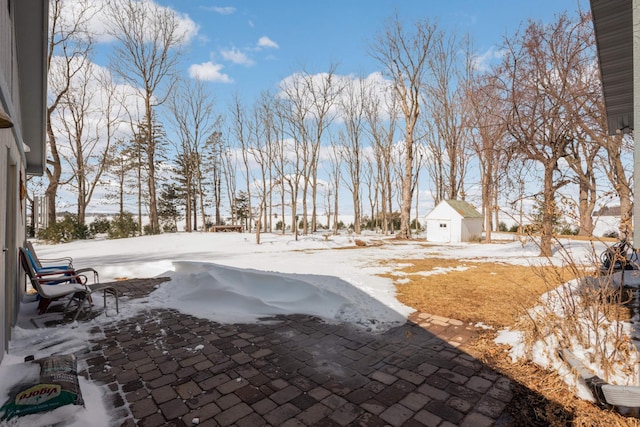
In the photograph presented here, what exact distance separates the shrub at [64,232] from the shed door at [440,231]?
64.1ft

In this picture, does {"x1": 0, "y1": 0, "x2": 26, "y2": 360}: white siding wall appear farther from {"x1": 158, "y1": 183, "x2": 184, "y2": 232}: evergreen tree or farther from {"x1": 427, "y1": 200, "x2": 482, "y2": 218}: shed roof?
{"x1": 158, "y1": 183, "x2": 184, "y2": 232}: evergreen tree

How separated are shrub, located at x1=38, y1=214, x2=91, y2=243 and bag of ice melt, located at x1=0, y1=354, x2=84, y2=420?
15.9 metres

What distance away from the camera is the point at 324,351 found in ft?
10.7

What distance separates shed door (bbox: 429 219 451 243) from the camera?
18.2 meters

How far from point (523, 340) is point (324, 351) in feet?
6.91

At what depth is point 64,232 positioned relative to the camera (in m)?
15.1

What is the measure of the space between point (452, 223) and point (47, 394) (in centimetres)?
1861

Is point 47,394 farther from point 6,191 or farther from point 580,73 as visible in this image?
point 580,73

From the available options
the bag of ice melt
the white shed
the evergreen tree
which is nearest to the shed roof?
the white shed

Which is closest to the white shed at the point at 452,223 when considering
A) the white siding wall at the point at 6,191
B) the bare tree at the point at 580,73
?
the bare tree at the point at 580,73

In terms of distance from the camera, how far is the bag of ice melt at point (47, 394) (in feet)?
6.52

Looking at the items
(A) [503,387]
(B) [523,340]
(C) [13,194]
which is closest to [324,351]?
(A) [503,387]

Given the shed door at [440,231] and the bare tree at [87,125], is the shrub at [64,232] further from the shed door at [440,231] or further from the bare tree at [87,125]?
the shed door at [440,231]

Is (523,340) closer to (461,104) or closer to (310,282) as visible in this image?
(310,282)
